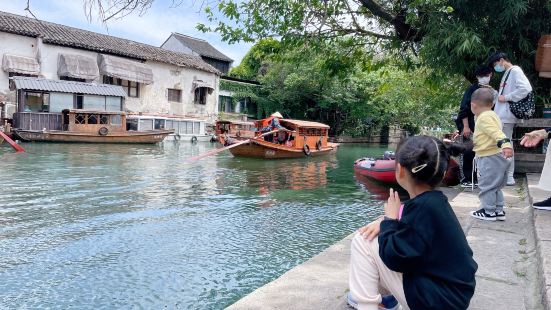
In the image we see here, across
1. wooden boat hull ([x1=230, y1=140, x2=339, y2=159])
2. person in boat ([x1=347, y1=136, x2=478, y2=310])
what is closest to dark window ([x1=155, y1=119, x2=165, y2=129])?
wooden boat hull ([x1=230, y1=140, x2=339, y2=159])

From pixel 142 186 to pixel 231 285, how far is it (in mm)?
5987

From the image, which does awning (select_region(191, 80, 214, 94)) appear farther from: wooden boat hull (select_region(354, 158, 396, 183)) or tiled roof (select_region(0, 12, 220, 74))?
wooden boat hull (select_region(354, 158, 396, 183))

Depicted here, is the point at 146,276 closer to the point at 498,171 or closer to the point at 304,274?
the point at 304,274

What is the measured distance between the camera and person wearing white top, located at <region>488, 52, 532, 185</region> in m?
5.51

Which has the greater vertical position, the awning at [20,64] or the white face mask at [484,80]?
the awning at [20,64]

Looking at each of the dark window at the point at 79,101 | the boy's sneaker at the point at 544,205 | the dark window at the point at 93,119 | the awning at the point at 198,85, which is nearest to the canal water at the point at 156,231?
the boy's sneaker at the point at 544,205

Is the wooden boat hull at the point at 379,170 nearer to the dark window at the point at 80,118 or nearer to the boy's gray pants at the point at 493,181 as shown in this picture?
the boy's gray pants at the point at 493,181

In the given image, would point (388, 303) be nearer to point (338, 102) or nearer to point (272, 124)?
point (272, 124)

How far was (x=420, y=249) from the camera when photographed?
191cm

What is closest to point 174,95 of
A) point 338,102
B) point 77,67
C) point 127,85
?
point 127,85

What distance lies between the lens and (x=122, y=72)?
25.4 m

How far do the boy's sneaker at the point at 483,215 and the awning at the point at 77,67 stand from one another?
75.9 ft

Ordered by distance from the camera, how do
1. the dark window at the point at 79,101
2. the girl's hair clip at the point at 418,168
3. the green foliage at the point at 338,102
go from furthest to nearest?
the green foliage at the point at 338,102 → the dark window at the point at 79,101 → the girl's hair clip at the point at 418,168

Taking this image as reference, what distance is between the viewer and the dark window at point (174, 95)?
96.9 feet
